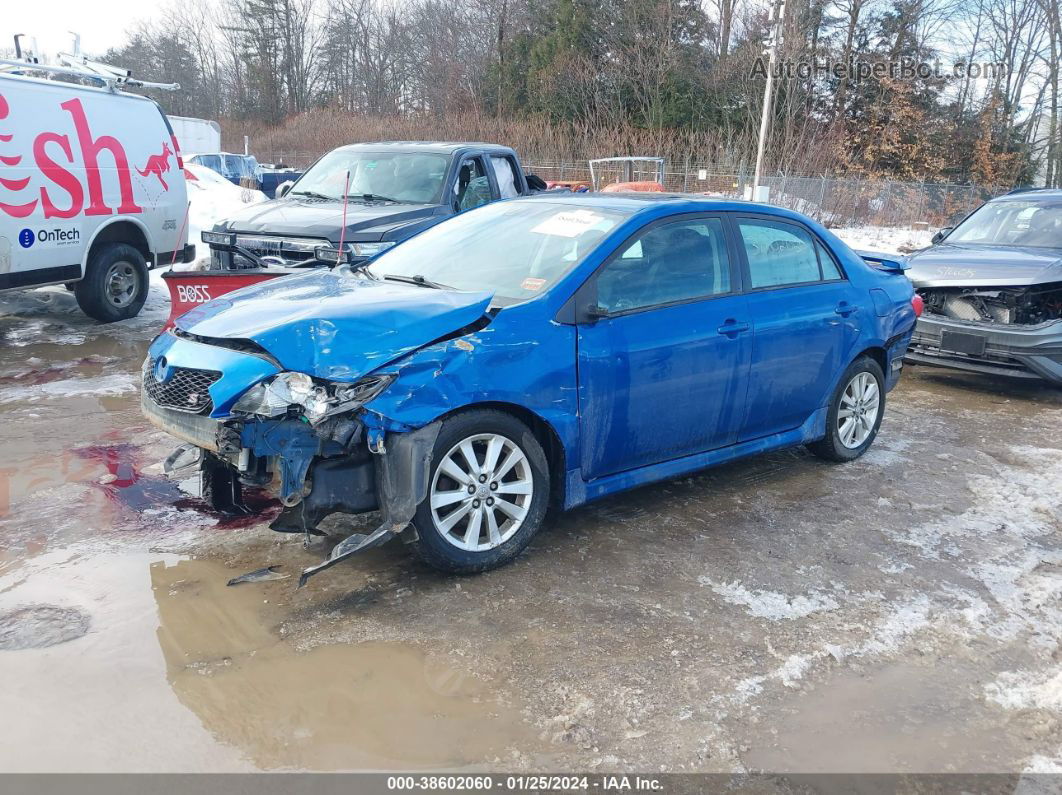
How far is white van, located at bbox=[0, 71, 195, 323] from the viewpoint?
8180mm

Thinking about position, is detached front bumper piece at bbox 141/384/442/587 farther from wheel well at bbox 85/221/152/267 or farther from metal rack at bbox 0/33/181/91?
metal rack at bbox 0/33/181/91

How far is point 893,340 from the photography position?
610cm

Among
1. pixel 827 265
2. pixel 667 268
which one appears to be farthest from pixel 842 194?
pixel 667 268

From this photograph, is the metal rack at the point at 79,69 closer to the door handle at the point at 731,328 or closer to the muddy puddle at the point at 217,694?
the muddy puddle at the point at 217,694

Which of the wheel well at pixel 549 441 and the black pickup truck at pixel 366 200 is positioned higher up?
the black pickup truck at pixel 366 200

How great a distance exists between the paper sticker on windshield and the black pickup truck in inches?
123

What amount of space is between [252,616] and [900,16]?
121ft

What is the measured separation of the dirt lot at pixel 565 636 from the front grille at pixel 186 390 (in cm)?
77

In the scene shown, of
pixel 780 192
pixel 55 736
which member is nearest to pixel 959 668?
pixel 55 736

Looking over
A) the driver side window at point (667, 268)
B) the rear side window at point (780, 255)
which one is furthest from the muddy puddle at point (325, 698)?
the rear side window at point (780, 255)

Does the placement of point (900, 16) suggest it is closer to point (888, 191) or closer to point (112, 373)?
point (888, 191)

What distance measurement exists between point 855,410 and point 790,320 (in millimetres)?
1149

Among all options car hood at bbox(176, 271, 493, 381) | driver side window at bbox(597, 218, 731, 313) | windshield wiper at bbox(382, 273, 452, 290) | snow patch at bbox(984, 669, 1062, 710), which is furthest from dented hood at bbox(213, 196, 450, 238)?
snow patch at bbox(984, 669, 1062, 710)

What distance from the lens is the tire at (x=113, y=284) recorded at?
9305mm
